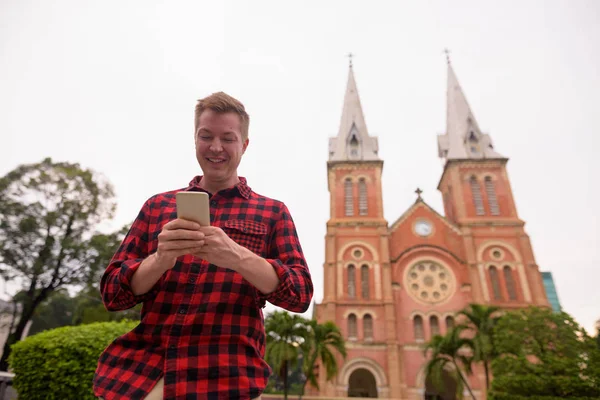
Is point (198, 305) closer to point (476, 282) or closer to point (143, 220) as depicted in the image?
point (143, 220)

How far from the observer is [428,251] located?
26781 millimetres

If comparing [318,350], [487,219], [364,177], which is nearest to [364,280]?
[364,177]

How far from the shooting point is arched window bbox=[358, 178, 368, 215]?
28.7 m

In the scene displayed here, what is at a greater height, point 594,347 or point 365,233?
point 365,233

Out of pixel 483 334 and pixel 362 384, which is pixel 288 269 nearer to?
pixel 483 334

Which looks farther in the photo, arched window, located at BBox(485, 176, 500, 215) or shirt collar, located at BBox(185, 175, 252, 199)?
arched window, located at BBox(485, 176, 500, 215)

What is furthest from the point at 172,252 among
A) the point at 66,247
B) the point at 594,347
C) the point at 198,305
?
the point at 66,247

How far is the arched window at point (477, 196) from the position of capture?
2812cm

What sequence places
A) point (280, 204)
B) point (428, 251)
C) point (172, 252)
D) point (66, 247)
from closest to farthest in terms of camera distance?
point (172, 252) < point (280, 204) < point (66, 247) < point (428, 251)

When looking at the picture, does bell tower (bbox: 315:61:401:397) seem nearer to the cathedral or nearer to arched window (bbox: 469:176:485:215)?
the cathedral

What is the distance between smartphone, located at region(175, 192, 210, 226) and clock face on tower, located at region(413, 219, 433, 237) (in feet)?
93.5

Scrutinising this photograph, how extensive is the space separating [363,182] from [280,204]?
28570mm

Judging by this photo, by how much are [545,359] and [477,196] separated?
18152 millimetres

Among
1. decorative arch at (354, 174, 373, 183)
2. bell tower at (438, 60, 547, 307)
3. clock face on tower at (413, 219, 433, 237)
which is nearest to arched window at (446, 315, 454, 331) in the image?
bell tower at (438, 60, 547, 307)
